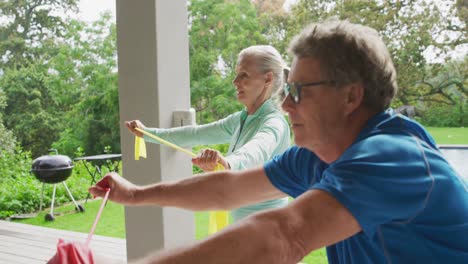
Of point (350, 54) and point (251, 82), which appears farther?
point (251, 82)

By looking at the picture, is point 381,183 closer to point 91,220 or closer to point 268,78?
point 268,78

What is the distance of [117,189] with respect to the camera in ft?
4.88

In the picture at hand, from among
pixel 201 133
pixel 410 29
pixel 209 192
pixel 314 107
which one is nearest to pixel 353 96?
pixel 314 107

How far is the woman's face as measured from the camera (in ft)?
6.83

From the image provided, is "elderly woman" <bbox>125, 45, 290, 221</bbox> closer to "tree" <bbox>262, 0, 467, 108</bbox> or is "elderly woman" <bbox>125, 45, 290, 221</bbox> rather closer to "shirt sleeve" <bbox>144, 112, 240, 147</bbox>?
"shirt sleeve" <bbox>144, 112, 240, 147</bbox>

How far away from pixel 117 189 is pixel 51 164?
11.4 feet

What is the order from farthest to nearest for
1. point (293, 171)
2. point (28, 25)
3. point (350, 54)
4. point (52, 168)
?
1. point (28, 25)
2. point (52, 168)
3. point (293, 171)
4. point (350, 54)

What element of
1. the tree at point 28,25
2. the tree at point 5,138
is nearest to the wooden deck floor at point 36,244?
the tree at point 5,138

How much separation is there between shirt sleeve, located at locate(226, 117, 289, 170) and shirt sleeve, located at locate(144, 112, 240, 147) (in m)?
0.26

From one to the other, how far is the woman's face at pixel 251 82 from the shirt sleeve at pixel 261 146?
0.39 feet

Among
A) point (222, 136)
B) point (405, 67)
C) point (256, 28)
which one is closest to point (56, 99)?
point (256, 28)

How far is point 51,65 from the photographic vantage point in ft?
18.2

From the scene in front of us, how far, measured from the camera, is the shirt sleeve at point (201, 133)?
7.52 ft

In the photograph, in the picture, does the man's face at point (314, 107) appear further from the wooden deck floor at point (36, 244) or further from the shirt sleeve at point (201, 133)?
the wooden deck floor at point (36, 244)
